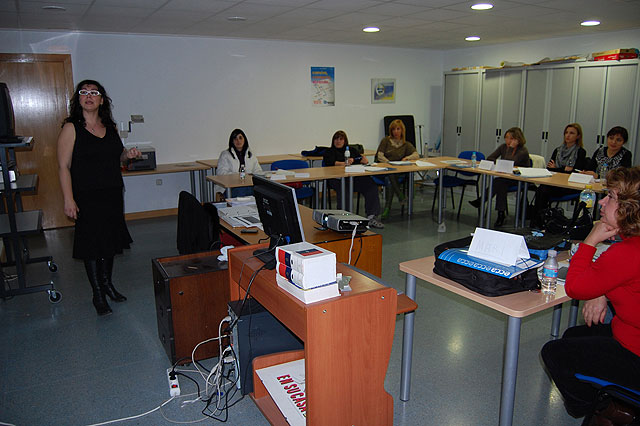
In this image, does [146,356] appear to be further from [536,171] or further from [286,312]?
[536,171]

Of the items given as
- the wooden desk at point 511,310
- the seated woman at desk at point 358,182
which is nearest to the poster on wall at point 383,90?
the seated woman at desk at point 358,182

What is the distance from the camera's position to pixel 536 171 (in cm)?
533

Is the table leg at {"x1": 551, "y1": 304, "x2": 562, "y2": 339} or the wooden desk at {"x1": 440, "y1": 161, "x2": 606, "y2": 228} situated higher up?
the wooden desk at {"x1": 440, "y1": 161, "x2": 606, "y2": 228}

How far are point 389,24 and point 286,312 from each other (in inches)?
187

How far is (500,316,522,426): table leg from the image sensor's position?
6.26 ft

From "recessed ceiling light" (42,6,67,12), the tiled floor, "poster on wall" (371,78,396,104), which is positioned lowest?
the tiled floor

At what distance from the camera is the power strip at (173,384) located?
8.27ft

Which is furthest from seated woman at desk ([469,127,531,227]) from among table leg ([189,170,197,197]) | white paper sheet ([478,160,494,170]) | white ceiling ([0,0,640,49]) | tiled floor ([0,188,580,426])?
table leg ([189,170,197,197])

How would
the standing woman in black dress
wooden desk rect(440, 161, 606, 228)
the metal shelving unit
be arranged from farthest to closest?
wooden desk rect(440, 161, 606, 228) < the metal shelving unit < the standing woman in black dress

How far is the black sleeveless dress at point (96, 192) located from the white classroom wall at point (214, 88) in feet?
10.6

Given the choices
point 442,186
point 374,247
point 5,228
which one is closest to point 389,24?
point 442,186

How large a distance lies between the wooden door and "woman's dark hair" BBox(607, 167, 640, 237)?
6.03 m

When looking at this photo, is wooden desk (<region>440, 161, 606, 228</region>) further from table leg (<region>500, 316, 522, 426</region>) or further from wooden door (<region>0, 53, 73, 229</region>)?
wooden door (<region>0, 53, 73, 229</region>)

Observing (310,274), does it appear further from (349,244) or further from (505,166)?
(505,166)
